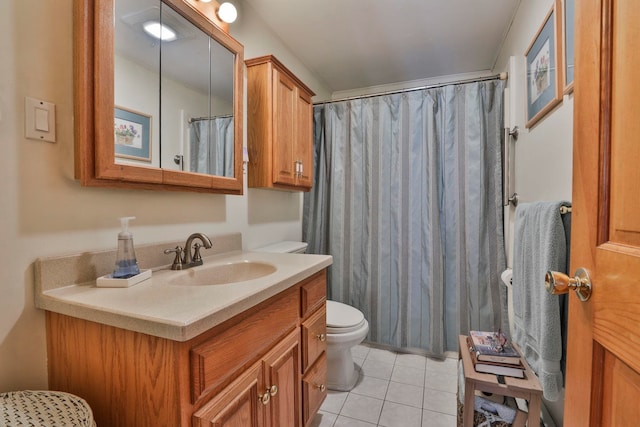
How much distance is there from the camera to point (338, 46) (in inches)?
85.0

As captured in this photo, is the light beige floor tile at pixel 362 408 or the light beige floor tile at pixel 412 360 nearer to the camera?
the light beige floor tile at pixel 362 408

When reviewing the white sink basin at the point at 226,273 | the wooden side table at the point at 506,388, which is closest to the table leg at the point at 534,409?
the wooden side table at the point at 506,388

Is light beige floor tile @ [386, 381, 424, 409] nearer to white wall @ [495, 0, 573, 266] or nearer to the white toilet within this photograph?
the white toilet

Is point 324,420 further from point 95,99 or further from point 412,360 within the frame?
point 95,99

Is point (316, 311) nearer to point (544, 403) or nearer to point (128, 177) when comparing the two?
point (128, 177)

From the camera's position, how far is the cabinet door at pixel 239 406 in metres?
0.74

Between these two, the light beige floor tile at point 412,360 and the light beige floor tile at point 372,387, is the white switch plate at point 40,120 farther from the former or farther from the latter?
the light beige floor tile at point 412,360

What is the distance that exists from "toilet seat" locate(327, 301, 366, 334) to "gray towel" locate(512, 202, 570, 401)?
2.63 feet

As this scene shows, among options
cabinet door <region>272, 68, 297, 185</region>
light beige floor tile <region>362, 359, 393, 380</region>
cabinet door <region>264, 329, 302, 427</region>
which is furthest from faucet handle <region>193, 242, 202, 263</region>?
light beige floor tile <region>362, 359, 393, 380</region>

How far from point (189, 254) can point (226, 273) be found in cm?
18

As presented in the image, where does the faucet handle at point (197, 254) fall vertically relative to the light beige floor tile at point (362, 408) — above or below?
above

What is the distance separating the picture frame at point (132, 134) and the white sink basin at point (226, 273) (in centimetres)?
47

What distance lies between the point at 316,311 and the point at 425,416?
0.87 m

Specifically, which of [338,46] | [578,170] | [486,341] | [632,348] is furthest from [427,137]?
[632,348]
